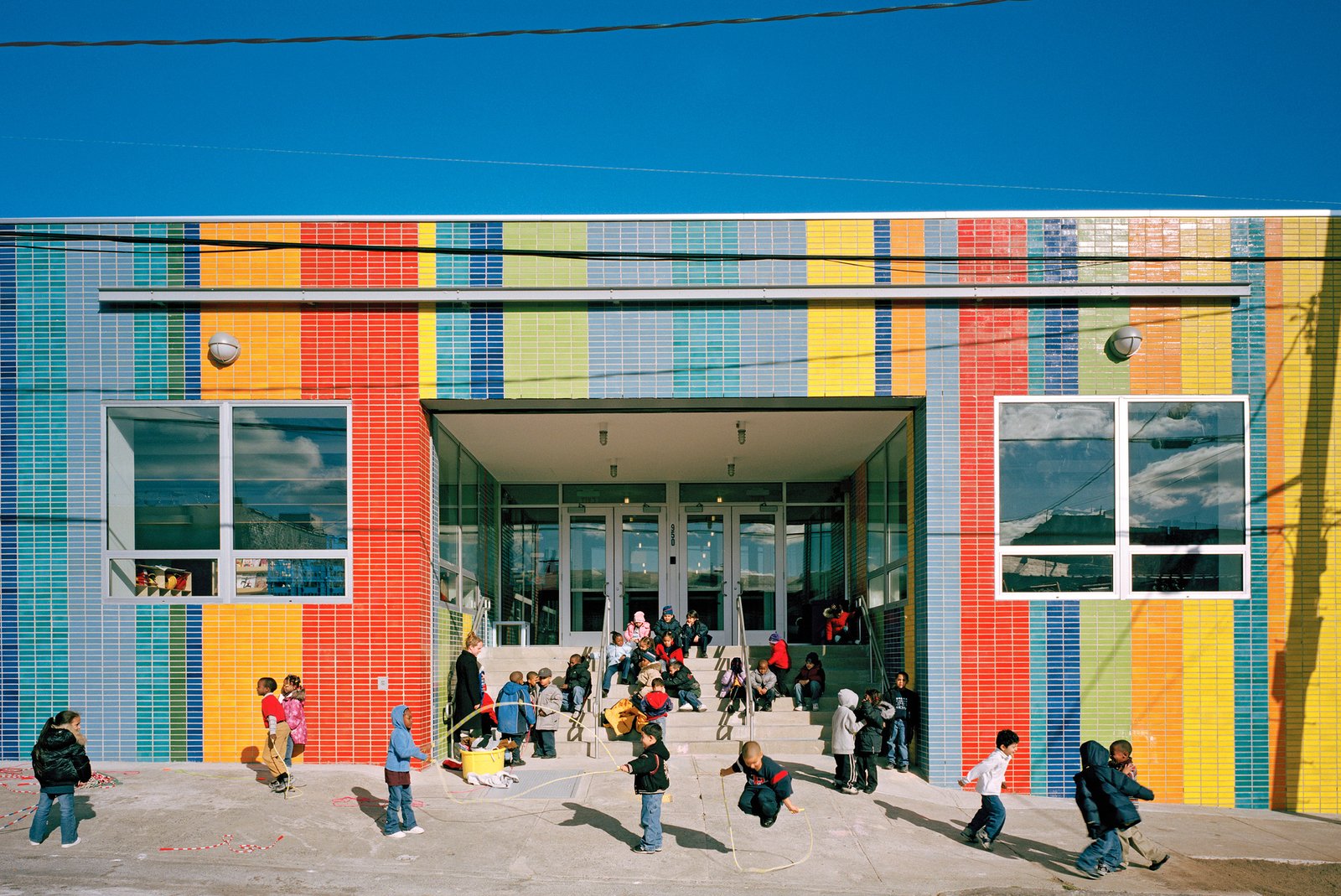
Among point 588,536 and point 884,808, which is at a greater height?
point 588,536

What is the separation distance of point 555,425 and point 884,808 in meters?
6.78

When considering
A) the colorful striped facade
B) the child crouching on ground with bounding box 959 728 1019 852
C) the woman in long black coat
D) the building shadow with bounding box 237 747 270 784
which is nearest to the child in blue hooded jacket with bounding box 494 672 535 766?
the woman in long black coat

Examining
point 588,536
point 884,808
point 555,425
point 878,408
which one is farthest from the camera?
point 588,536

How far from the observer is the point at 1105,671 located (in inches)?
526

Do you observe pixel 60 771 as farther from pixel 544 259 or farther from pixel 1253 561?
pixel 1253 561

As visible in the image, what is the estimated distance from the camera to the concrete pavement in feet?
31.8

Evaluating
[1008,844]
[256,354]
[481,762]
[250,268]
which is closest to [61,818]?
[481,762]

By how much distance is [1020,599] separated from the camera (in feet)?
44.2

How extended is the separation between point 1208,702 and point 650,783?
22.6 feet

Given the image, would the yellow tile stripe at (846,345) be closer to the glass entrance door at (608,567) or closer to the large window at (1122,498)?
the large window at (1122,498)

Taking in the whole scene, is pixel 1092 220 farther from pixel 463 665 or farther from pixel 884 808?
pixel 463 665

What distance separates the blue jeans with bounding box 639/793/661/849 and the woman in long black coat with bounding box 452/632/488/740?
14.0ft

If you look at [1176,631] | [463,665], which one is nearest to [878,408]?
[1176,631]

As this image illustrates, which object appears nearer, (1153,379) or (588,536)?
(1153,379)
